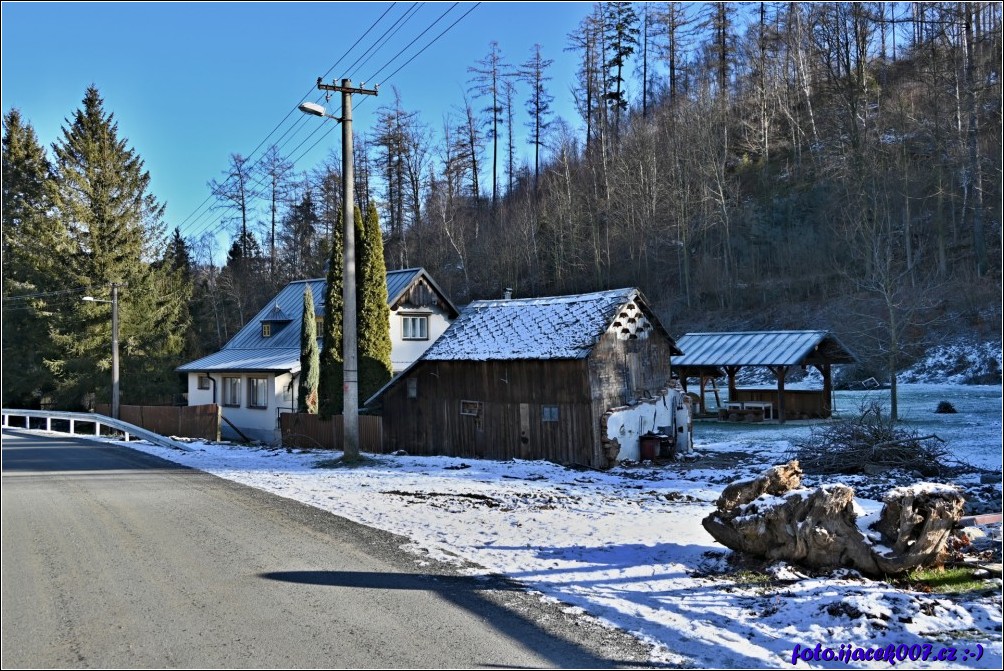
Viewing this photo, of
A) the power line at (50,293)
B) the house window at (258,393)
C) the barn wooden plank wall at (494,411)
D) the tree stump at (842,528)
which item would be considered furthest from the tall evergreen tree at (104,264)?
the tree stump at (842,528)

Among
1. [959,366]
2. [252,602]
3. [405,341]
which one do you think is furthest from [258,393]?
[959,366]

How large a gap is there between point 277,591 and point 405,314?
31.6m

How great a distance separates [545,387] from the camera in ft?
74.3

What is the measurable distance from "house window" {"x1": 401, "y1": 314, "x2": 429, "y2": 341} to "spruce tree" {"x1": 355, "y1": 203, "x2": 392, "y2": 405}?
32.6 ft

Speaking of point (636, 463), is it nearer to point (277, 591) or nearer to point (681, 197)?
point (277, 591)

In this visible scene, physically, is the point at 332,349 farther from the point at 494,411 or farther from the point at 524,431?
the point at 524,431

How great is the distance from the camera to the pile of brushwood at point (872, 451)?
17222 mm

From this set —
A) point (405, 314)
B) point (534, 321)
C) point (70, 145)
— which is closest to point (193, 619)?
point (534, 321)

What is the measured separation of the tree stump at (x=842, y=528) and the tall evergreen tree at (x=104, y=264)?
133 feet

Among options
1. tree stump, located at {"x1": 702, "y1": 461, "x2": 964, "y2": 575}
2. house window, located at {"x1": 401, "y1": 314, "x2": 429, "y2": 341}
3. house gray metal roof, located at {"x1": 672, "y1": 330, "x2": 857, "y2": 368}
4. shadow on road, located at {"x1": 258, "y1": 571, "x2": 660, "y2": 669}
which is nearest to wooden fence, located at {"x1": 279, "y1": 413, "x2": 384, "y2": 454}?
house window, located at {"x1": 401, "y1": 314, "x2": 429, "y2": 341}

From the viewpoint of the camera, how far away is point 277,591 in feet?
23.6

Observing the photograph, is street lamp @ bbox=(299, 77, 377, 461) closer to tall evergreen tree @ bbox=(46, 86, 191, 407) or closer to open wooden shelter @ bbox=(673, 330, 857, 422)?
open wooden shelter @ bbox=(673, 330, 857, 422)

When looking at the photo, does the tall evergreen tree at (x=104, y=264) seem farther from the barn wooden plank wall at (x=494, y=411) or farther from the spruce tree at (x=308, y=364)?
the barn wooden plank wall at (x=494, y=411)

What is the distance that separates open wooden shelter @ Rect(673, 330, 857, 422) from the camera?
31422 mm
